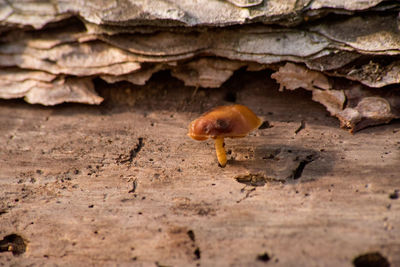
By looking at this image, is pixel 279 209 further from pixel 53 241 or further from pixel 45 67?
pixel 45 67

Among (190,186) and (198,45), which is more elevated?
(198,45)

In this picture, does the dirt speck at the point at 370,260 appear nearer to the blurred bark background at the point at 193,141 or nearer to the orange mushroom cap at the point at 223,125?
the blurred bark background at the point at 193,141

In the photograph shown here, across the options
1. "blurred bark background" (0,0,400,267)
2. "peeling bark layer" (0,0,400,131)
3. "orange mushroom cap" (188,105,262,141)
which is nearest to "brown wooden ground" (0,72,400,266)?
"blurred bark background" (0,0,400,267)

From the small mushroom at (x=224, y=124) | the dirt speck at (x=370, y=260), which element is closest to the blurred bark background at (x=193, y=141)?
the dirt speck at (x=370, y=260)

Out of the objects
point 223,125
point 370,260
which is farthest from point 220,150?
point 370,260

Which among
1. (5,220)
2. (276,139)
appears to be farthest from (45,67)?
(276,139)

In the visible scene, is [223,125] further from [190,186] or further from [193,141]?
[193,141]
